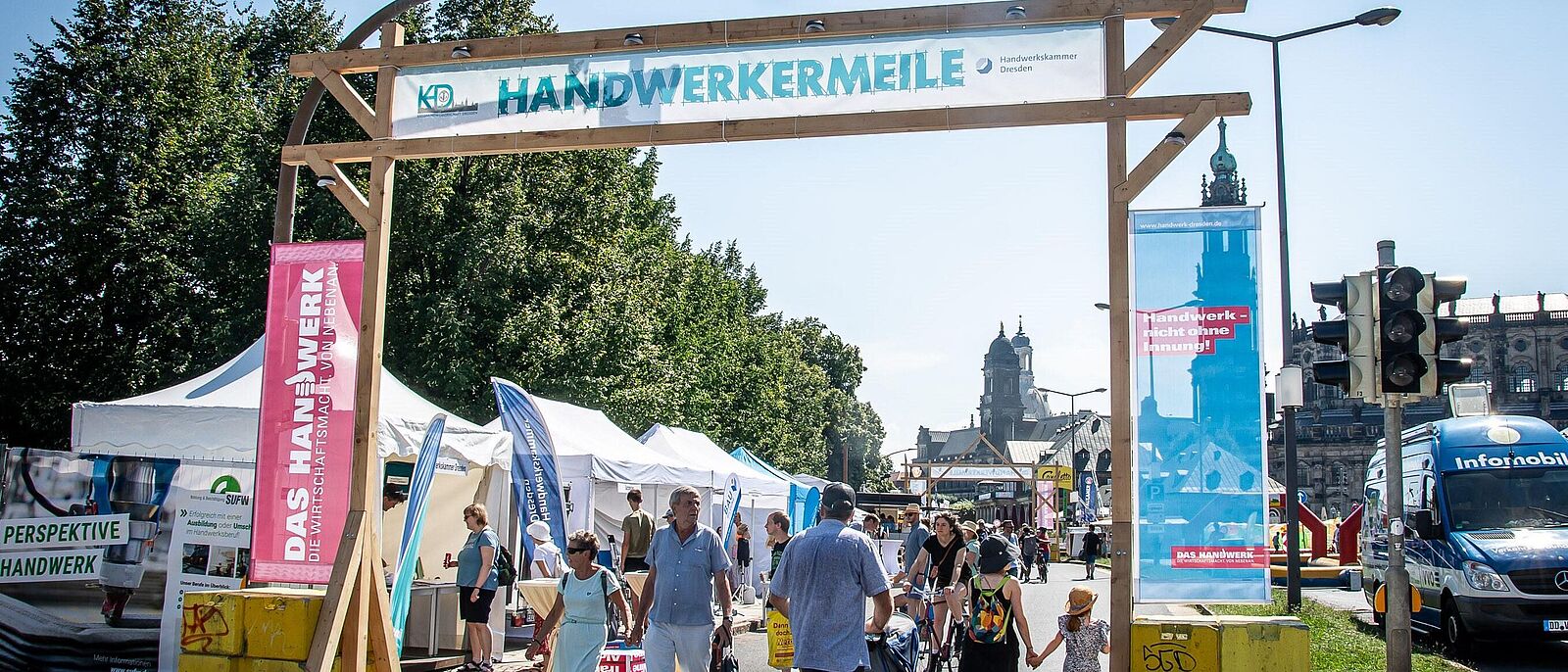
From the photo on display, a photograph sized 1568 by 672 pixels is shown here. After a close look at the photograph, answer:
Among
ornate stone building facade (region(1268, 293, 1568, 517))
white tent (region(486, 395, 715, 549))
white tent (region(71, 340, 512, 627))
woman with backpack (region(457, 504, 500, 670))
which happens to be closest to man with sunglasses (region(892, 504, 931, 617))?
white tent (region(486, 395, 715, 549))

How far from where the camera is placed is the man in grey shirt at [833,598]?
276 inches

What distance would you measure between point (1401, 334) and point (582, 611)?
21.2ft

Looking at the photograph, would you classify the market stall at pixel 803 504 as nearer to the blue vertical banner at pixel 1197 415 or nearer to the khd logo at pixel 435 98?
the khd logo at pixel 435 98

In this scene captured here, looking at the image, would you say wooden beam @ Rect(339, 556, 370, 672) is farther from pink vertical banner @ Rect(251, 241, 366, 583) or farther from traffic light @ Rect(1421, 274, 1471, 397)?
traffic light @ Rect(1421, 274, 1471, 397)

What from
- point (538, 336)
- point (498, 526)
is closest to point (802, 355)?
point (538, 336)

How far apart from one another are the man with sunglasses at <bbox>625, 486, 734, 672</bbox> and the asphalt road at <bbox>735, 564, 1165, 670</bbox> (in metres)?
2.99

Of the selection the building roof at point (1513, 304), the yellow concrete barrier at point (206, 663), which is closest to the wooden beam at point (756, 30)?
the yellow concrete barrier at point (206, 663)

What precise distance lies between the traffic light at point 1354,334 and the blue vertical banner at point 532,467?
798 cm

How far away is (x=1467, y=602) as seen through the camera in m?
14.8

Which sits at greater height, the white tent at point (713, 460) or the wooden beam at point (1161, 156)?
the wooden beam at point (1161, 156)

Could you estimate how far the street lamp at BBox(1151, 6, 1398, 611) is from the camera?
18416mm

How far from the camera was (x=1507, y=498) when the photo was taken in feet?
51.7

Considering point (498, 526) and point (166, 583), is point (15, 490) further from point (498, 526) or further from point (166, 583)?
point (498, 526)

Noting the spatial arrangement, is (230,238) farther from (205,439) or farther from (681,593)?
(681,593)
